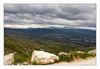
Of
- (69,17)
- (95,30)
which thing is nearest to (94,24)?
(95,30)

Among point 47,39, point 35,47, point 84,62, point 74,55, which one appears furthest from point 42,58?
point 84,62

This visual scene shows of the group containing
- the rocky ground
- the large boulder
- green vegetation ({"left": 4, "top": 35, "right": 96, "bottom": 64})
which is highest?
green vegetation ({"left": 4, "top": 35, "right": 96, "bottom": 64})

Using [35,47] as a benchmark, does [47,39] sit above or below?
above

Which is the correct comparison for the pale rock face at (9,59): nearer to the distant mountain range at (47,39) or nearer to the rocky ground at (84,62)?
the distant mountain range at (47,39)

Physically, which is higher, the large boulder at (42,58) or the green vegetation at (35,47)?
the green vegetation at (35,47)

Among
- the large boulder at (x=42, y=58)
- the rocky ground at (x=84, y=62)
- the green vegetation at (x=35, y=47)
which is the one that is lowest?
the rocky ground at (x=84, y=62)

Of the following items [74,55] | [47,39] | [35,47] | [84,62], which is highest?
[47,39]

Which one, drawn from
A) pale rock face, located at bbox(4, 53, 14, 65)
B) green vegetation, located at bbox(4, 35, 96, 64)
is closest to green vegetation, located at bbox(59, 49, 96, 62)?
green vegetation, located at bbox(4, 35, 96, 64)

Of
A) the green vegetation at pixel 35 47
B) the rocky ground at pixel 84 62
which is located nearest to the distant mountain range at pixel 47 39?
the green vegetation at pixel 35 47

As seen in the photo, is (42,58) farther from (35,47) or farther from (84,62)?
(84,62)

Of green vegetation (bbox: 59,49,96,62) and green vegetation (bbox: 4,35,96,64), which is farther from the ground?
green vegetation (bbox: 4,35,96,64)

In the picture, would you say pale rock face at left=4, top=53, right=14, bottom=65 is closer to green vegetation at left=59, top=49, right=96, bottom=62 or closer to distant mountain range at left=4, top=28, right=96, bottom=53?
distant mountain range at left=4, top=28, right=96, bottom=53

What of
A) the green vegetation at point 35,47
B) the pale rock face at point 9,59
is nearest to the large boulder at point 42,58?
the green vegetation at point 35,47

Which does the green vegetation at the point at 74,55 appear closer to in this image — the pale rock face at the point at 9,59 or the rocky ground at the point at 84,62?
the rocky ground at the point at 84,62
